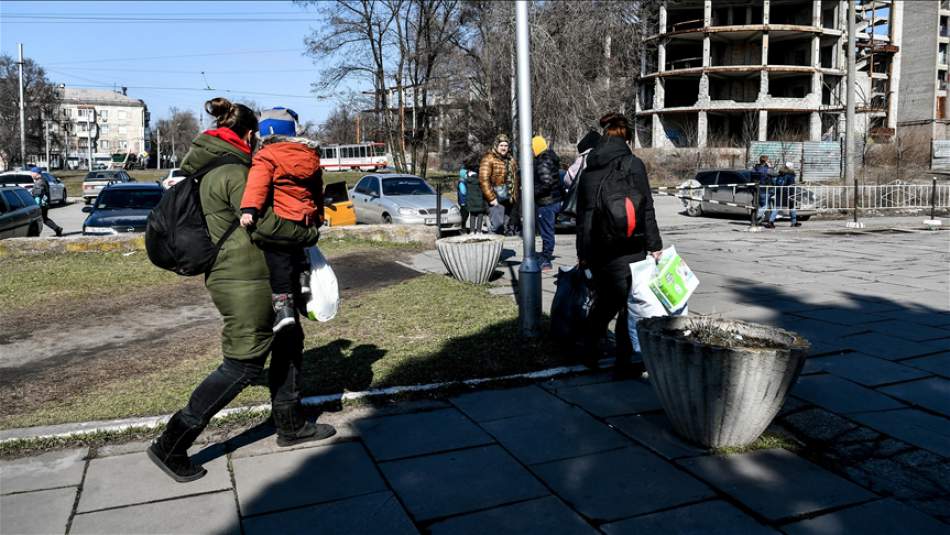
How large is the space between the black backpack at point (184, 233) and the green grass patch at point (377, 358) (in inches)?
55.1

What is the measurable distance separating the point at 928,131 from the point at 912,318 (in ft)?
215

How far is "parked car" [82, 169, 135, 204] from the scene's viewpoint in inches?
1537

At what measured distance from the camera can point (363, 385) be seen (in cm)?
514

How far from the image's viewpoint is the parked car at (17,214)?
52.6 ft

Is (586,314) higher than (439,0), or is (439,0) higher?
(439,0)

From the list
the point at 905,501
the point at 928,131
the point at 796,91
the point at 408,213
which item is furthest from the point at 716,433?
the point at 928,131

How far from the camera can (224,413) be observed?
4555mm

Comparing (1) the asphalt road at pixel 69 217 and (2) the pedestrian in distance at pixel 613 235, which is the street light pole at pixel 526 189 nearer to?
(2) the pedestrian in distance at pixel 613 235

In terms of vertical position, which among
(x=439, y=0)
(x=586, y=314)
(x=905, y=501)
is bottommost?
(x=905, y=501)

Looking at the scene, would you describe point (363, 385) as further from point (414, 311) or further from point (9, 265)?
point (9, 265)

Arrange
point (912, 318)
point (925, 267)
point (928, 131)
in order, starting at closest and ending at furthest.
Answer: point (912, 318), point (925, 267), point (928, 131)

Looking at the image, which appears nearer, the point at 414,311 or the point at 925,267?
the point at 414,311

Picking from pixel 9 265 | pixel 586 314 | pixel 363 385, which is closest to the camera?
pixel 363 385

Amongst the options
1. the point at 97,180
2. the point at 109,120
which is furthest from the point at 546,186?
the point at 109,120
